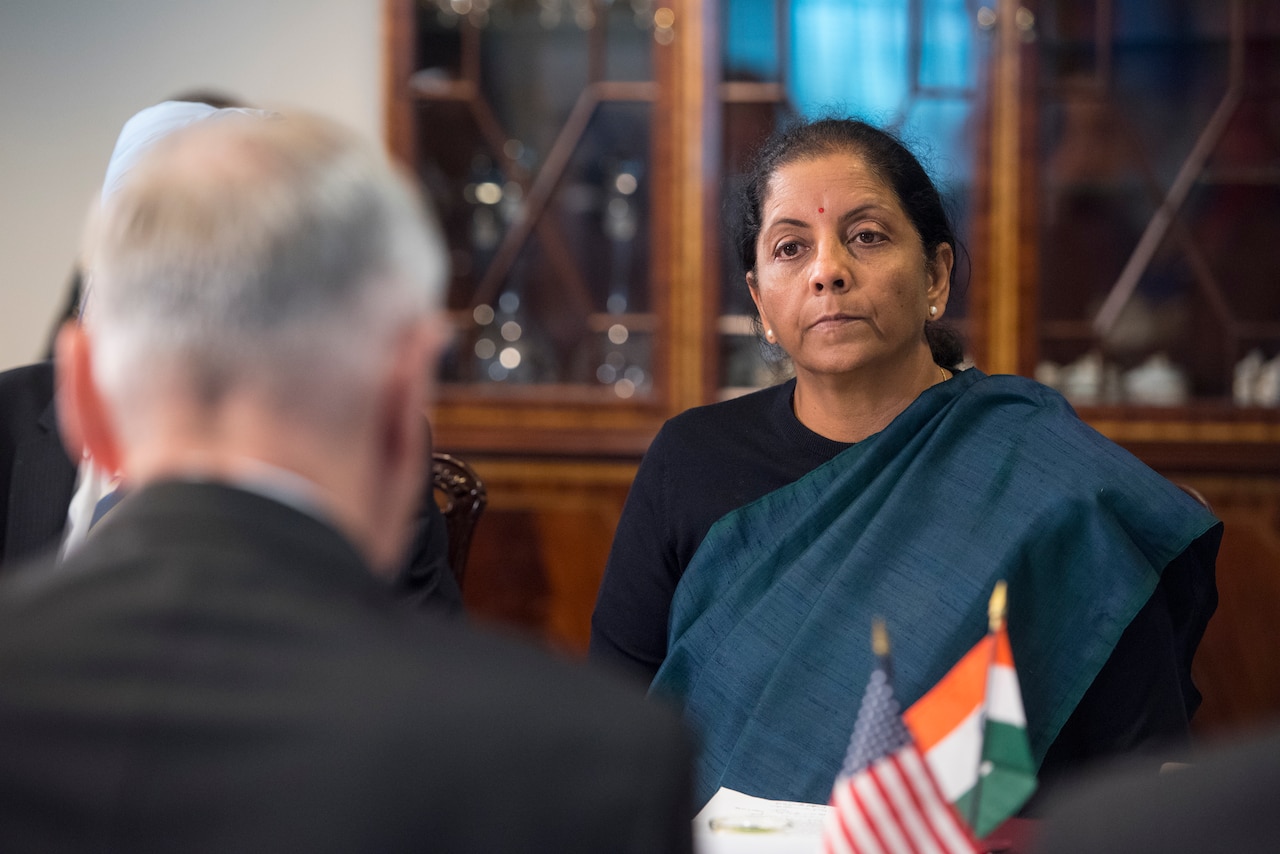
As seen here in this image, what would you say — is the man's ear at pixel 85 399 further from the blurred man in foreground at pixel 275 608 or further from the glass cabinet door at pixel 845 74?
the glass cabinet door at pixel 845 74

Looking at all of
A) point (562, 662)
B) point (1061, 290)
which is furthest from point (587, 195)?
point (562, 662)

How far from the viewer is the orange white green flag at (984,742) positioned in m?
0.89

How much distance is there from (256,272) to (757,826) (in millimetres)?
724

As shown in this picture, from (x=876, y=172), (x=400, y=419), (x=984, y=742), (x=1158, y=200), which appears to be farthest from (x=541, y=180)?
(x=400, y=419)

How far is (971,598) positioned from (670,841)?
965mm

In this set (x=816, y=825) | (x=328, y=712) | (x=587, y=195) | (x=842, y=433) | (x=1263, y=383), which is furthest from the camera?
(x=587, y=195)

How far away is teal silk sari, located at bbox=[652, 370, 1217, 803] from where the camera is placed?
1471 mm

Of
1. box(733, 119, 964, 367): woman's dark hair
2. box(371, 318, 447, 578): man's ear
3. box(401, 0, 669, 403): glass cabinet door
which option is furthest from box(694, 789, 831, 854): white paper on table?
box(401, 0, 669, 403): glass cabinet door

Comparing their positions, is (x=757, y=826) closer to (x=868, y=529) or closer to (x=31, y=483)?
(x=868, y=529)

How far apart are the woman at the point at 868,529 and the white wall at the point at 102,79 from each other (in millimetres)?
1942

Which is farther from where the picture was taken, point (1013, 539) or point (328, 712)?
point (1013, 539)

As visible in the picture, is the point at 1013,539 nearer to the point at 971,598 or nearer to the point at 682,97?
the point at 971,598

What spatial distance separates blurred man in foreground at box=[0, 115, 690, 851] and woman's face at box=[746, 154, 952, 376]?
1.13 metres

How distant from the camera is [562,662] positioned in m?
0.61
